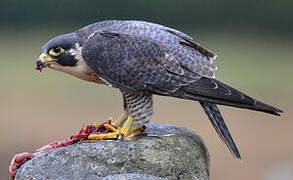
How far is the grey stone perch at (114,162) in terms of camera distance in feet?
15.8

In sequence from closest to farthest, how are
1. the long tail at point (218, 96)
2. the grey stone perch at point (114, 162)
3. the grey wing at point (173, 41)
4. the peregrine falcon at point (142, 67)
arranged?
the grey stone perch at point (114, 162) → the long tail at point (218, 96) → the peregrine falcon at point (142, 67) → the grey wing at point (173, 41)

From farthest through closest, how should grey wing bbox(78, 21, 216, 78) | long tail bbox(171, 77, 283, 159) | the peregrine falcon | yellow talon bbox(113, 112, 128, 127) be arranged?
yellow talon bbox(113, 112, 128, 127), grey wing bbox(78, 21, 216, 78), the peregrine falcon, long tail bbox(171, 77, 283, 159)

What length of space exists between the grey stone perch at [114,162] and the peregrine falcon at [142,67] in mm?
245

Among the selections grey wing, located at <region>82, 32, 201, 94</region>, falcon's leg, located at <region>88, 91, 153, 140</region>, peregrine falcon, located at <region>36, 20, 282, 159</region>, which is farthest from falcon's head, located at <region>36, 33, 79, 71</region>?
falcon's leg, located at <region>88, 91, 153, 140</region>

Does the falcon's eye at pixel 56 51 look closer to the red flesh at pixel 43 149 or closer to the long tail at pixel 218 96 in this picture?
the red flesh at pixel 43 149

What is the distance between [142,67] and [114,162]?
746 millimetres

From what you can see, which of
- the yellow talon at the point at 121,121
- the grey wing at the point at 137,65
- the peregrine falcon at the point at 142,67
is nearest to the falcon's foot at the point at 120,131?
the peregrine falcon at the point at 142,67

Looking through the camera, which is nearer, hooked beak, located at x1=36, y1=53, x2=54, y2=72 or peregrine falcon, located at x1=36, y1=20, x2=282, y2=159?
peregrine falcon, located at x1=36, y1=20, x2=282, y2=159

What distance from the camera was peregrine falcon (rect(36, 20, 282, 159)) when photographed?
5.02 meters

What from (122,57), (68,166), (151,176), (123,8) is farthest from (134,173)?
(123,8)

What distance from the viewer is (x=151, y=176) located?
4.66 metres

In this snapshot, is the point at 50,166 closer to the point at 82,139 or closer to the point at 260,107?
the point at 82,139

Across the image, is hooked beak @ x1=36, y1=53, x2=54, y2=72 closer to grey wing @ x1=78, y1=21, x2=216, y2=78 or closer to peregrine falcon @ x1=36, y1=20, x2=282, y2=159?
peregrine falcon @ x1=36, y1=20, x2=282, y2=159

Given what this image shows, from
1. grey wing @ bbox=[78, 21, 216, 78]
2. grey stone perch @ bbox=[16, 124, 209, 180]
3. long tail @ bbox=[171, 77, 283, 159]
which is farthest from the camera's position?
grey wing @ bbox=[78, 21, 216, 78]
